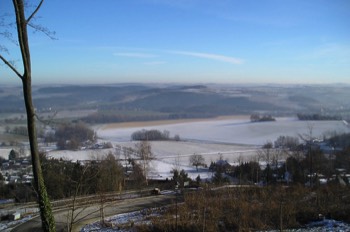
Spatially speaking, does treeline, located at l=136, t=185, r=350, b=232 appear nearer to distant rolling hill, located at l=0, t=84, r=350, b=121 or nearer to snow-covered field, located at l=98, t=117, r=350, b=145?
snow-covered field, located at l=98, t=117, r=350, b=145

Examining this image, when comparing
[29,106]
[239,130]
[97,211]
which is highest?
[29,106]

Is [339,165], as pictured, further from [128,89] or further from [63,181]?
[128,89]

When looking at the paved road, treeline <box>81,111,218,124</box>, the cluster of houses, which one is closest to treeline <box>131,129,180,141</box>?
treeline <box>81,111,218,124</box>

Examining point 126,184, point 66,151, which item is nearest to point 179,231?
point 126,184

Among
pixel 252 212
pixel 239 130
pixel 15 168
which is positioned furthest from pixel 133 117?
pixel 252 212

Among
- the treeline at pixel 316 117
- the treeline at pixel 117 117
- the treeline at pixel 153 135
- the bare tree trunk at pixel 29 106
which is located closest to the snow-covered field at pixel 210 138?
the treeline at pixel 153 135

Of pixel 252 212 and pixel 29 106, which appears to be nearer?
pixel 29 106

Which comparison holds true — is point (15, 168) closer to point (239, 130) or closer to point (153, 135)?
point (153, 135)

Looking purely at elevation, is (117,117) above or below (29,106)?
below
